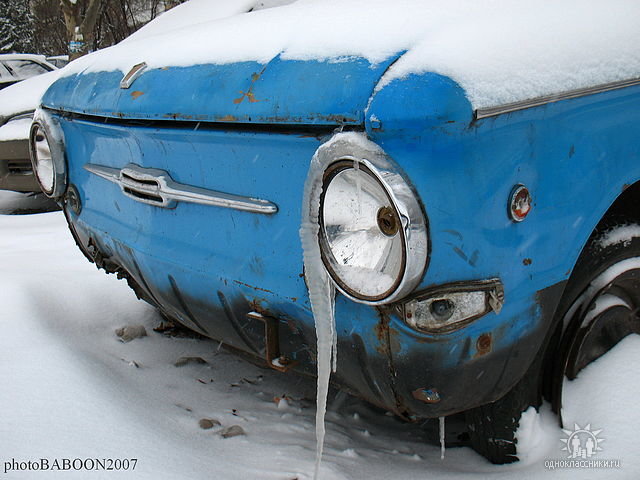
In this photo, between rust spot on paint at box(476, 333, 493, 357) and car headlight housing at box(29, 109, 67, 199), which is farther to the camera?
car headlight housing at box(29, 109, 67, 199)

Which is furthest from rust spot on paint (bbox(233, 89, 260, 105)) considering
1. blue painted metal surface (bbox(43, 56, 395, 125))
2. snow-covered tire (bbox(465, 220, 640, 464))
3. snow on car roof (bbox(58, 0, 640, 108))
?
snow-covered tire (bbox(465, 220, 640, 464))

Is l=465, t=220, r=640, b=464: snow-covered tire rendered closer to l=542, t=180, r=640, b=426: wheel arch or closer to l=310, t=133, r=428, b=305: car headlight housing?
l=542, t=180, r=640, b=426: wheel arch

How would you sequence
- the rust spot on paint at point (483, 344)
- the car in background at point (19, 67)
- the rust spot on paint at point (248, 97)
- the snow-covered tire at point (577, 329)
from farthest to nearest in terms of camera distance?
the car in background at point (19, 67), the snow-covered tire at point (577, 329), the rust spot on paint at point (248, 97), the rust spot on paint at point (483, 344)

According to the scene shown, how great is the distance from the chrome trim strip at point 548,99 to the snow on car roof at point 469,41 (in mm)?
11

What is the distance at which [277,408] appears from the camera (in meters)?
2.12

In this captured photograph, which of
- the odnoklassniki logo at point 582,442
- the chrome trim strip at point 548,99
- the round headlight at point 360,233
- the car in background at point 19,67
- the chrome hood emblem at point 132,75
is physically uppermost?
the car in background at point 19,67

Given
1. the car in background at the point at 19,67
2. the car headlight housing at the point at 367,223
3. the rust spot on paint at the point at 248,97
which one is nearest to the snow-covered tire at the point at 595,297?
the car headlight housing at the point at 367,223

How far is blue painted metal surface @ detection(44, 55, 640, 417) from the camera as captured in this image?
1.23 metres

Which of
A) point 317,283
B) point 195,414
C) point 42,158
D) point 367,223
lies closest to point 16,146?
point 42,158

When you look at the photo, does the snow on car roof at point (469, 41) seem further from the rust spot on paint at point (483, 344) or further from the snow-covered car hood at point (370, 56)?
the rust spot on paint at point (483, 344)

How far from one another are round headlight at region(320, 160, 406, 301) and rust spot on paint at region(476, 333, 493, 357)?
249 millimetres

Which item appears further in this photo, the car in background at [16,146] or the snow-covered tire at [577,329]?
the car in background at [16,146]

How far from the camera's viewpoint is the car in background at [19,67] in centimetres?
822

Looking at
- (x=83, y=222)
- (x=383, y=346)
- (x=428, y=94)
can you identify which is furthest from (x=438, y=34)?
(x=83, y=222)
